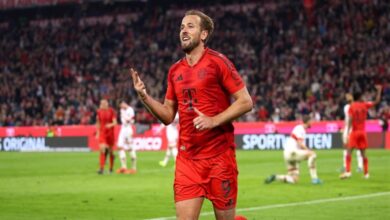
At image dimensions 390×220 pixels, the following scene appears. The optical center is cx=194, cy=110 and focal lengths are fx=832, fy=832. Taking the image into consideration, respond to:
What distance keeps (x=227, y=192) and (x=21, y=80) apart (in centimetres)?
4759

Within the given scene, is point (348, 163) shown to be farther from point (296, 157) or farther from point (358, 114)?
point (296, 157)

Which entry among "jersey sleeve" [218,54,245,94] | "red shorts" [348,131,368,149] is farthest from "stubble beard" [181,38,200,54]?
"red shorts" [348,131,368,149]

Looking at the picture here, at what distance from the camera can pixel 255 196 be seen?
16922mm

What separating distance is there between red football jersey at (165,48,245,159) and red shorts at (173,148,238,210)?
9 cm

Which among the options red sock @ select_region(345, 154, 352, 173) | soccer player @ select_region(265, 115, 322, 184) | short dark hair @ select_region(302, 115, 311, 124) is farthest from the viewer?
red sock @ select_region(345, 154, 352, 173)

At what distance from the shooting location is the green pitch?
14.0 metres

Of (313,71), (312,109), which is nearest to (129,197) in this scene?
(312,109)

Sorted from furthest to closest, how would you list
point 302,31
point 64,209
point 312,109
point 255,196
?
1. point 302,31
2. point 312,109
3. point 255,196
4. point 64,209

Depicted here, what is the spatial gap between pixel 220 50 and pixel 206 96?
136 feet

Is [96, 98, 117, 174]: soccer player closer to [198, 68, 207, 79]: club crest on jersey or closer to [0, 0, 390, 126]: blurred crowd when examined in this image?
[0, 0, 390, 126]: blurred crowd

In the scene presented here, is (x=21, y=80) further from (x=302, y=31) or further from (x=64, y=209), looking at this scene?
(x=64, y=209)

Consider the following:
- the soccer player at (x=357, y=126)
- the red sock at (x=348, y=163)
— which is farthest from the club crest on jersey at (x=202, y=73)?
the soccer player at (x=357, y=126)

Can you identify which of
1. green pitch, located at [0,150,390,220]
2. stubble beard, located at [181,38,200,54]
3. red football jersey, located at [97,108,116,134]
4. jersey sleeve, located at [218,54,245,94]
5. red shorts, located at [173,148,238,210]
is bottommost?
green pitch, located at [0,150,390,220]

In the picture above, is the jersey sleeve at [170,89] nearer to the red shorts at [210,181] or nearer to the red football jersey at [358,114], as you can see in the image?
the red shorts at [210,181]
